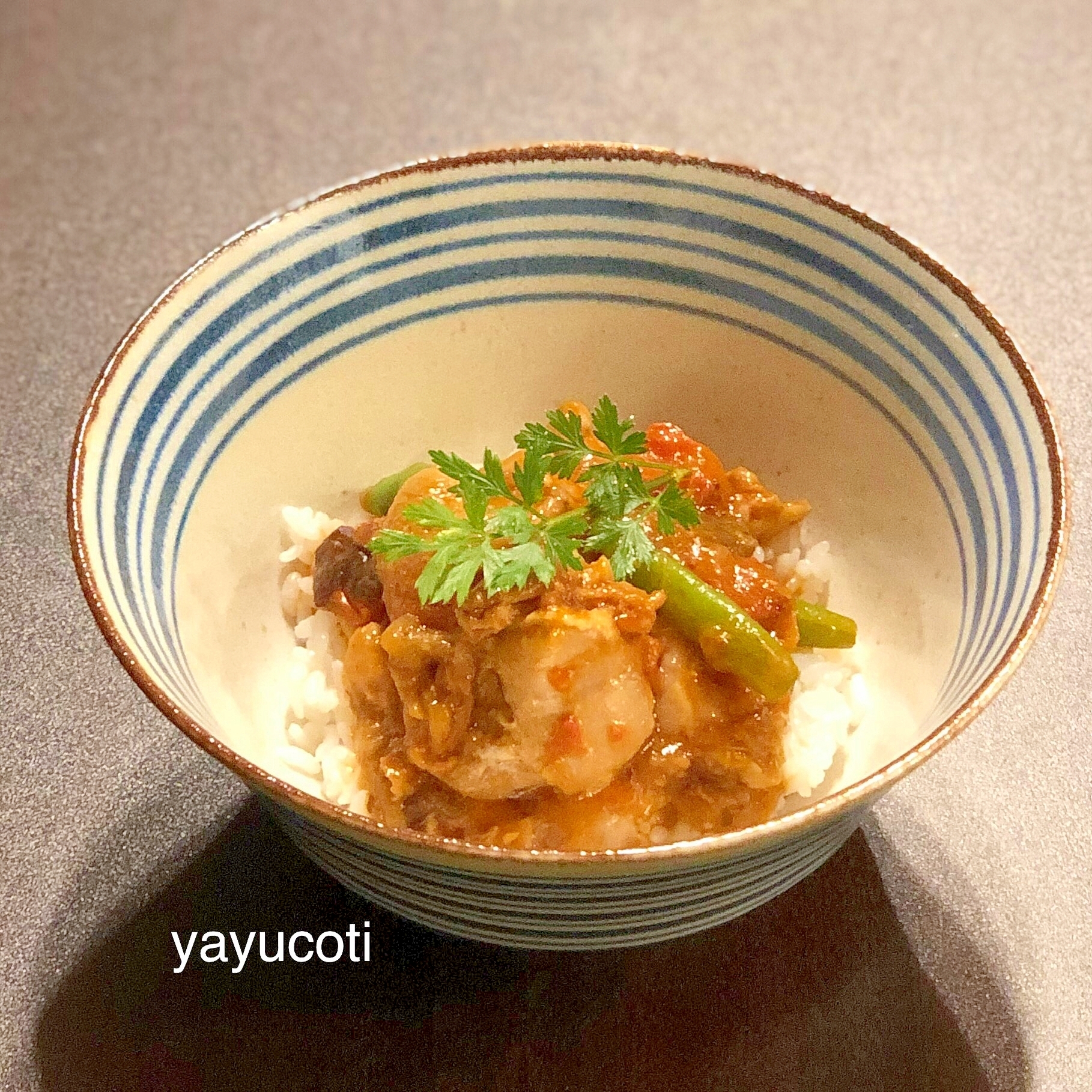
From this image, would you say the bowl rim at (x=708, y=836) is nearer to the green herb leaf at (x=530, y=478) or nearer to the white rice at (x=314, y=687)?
the white rice at (x=314, y=687)

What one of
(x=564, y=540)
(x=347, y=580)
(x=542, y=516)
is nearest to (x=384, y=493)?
(x=347, y=580)

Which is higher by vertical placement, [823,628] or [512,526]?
[512,526]

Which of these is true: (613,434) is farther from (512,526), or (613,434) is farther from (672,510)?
(512,526)

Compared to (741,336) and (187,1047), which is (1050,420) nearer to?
(741,336)

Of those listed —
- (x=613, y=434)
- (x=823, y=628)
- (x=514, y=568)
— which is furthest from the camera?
(x=823, y=628)

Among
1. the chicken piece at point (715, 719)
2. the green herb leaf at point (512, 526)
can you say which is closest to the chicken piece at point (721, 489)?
the chicken piece at point (715, 719)

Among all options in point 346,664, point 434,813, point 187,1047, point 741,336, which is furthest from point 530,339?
point 187,1047
